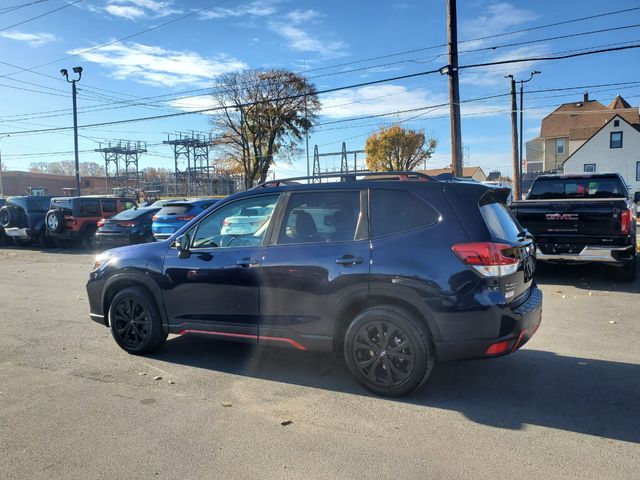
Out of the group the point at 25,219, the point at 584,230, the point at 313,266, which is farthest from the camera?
the point at 25,219

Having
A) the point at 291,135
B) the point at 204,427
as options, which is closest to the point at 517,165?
the point at 291,135

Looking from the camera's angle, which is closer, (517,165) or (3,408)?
(3,408)

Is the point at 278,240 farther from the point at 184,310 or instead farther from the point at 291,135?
the point at 291,135

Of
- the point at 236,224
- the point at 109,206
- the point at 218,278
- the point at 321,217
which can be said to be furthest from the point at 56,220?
the point at 321,217

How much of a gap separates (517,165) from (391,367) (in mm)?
24951

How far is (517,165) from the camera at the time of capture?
86.6 feet

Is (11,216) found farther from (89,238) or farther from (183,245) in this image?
(183,245)

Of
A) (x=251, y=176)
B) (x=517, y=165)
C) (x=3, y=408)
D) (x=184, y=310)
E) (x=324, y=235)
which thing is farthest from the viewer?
(x=251, y=176)

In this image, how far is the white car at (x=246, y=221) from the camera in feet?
15.6

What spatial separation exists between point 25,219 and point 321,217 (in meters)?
17.1

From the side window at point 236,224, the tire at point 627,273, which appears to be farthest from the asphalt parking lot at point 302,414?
the tire at point 627,273

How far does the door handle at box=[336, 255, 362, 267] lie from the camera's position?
4.06 metres

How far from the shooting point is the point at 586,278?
9.43m

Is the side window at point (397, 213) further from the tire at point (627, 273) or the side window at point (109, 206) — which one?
the side window at point (109, 206)
